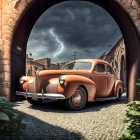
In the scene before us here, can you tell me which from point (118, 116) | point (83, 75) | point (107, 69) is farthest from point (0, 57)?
point (118, 116)

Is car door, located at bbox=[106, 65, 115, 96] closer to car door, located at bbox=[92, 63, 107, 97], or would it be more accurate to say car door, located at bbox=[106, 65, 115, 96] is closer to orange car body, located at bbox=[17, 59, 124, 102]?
orange car body, located at bbox=[17, 59, 124, 102]

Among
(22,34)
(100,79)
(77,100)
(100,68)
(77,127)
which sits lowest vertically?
(77,127)

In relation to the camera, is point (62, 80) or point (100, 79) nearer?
point (62, 80)

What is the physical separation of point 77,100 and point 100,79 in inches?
54.2

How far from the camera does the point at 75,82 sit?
4.30 metres

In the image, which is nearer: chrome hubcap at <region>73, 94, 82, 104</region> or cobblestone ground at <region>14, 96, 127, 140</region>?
cobblestone ground at <region>14, 96, 127, 140</region>

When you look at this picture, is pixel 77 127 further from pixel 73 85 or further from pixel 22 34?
pixel 22 34

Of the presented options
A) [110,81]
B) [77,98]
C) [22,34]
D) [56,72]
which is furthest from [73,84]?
[22,34]

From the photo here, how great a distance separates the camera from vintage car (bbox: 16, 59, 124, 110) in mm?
4156

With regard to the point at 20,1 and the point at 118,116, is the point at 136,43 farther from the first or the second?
the point at 20,1

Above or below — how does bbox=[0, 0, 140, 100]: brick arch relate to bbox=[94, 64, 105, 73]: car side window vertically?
above

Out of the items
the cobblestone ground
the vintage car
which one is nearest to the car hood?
the vintage car

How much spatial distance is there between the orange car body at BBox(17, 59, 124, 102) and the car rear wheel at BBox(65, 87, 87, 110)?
0.46 ft

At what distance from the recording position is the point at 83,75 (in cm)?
489
